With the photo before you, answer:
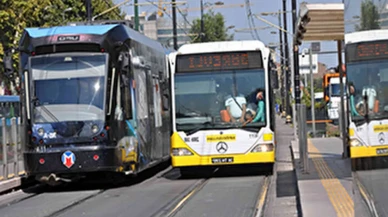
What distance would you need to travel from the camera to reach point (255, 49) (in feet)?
58.5

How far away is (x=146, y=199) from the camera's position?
1395cm

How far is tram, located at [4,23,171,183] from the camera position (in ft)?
50.2

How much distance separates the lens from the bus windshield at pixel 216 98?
17281 mm

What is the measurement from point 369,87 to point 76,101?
12.9 metres

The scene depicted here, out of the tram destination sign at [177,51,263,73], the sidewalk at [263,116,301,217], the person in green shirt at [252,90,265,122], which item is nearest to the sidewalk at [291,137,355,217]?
the sidewalk at [263,116,301,217]

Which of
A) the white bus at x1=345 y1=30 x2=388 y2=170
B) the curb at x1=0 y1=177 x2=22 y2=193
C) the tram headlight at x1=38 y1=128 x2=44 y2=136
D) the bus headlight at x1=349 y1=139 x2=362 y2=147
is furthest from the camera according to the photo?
the curb at x1=0 y1=177 x2=22 y2=193

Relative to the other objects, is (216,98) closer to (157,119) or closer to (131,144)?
(131,144)

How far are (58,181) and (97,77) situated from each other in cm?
248

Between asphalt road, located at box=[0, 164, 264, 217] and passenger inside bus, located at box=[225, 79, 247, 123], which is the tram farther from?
passenger inside bus, located at box=[225, 79, 247, 123]

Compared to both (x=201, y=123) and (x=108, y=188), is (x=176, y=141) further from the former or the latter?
(x=108, y=188)

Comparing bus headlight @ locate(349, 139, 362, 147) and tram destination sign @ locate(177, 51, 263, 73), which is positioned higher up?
tram destination sign @ locate(177, 51, 263, 73)

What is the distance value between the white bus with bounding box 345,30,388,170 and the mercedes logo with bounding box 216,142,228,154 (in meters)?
13.7

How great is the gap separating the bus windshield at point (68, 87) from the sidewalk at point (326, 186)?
4.51m

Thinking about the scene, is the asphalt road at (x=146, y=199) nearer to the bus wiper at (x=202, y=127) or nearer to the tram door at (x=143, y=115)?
Answer: the tram door at (x=143, y=115)
